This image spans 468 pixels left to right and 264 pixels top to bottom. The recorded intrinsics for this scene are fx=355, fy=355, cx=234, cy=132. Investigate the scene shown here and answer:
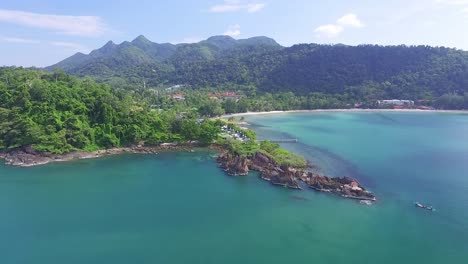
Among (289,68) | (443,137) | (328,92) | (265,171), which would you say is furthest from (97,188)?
(289,68)

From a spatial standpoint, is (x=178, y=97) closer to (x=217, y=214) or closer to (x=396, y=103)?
(x=396, y=103)

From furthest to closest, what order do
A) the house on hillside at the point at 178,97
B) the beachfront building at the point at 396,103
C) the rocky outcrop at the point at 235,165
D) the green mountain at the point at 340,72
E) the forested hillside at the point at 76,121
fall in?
the green mountain at the point at 340,72, the beachfront building at the point at 396,103, the house on hillside at the point at 178,97, the forested hillside at the point at 76,121, the rocky outcrop at the point at 235,165

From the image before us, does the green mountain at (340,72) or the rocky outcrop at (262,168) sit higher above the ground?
the green mountain at (340,72)

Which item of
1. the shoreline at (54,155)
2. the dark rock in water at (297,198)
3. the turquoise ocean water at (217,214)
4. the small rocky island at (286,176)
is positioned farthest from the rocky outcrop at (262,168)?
the shoreline at (54,155)

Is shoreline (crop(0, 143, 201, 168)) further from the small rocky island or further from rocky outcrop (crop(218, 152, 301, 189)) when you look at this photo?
the small rocky island

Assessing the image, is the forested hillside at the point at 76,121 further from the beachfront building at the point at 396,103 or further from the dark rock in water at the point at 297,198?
the beachfront building at the point at 396,103

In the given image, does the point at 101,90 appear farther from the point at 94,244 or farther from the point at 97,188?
the point at 94,244
